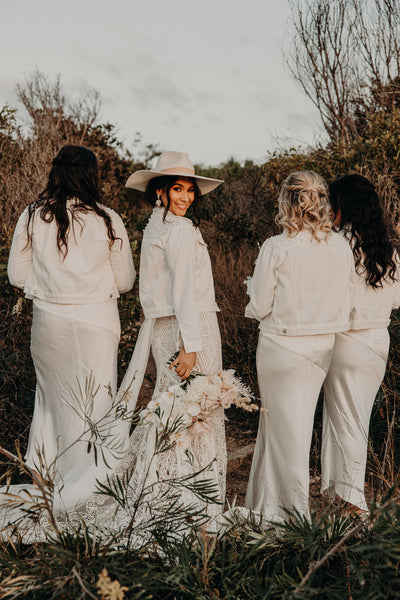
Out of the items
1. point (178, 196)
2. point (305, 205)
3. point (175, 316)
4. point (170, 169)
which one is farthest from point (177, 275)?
point (305, 205)

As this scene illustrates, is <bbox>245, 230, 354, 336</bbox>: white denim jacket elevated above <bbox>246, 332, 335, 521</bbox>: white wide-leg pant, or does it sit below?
above

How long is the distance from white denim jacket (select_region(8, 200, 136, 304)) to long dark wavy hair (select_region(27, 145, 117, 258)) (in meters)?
0.04

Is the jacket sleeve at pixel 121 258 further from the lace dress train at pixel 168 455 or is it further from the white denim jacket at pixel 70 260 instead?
the lace dress train at pixel 168 455

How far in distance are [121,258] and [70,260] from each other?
341 mm

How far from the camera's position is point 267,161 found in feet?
29.1

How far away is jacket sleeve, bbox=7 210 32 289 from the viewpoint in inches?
143

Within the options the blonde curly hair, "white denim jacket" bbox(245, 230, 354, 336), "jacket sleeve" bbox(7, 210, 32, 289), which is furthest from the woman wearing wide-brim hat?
"jacket sleeve" bbox(7, 210, 32, 289)

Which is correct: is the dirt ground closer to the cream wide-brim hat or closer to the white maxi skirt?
the white maxi skirt

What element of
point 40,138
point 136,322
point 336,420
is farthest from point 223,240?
point 336,420

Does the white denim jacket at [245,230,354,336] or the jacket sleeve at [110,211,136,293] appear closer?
the white denim jacket at [245,230,354,336]

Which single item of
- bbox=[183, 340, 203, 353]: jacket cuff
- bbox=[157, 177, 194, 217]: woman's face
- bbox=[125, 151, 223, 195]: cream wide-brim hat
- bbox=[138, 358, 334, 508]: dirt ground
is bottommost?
bbox=[138, 358, 334, 508]: dirt ground

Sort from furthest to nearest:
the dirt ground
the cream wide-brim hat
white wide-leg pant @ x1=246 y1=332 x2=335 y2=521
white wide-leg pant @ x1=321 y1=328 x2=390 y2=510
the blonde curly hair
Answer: the dirt ground
white wide-leg pant @ x1=321 y1=328 x2=390 y2=510
the cream wide-brim hat
white wide-leg pant @ x1=246 y1=332 x2=335 y2=521
the blonde curly hair

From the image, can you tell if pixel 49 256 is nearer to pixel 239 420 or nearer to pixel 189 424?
pixel 189 424

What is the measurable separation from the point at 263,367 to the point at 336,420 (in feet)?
2.23
